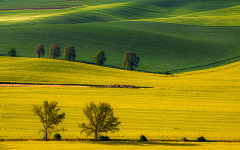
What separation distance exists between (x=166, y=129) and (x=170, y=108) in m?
8.54

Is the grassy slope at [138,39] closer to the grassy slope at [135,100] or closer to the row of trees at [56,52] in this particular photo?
the row of trees at [56,52]

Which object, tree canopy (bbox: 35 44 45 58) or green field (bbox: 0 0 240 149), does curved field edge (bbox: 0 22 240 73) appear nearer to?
green field (bbox: 0 0 240 149)

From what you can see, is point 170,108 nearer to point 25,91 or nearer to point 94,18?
point 25,91

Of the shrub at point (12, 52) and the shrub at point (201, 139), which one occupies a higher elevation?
the shrub at point (12, 52)

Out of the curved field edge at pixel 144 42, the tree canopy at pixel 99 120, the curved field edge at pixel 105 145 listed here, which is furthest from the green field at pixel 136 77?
the tree canopy at pixel 99 120

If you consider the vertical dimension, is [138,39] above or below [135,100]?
above

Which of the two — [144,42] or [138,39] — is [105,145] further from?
[138,39]

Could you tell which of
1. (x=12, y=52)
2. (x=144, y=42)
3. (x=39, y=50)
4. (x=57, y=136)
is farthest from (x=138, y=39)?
(x=57, y=136)

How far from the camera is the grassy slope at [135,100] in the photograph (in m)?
39.6

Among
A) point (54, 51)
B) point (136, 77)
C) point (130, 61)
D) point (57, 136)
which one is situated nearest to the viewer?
point (57, 136)

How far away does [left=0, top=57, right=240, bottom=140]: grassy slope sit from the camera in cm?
3956

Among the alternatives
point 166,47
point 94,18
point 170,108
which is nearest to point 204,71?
point 166,47

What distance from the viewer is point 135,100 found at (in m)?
52.4

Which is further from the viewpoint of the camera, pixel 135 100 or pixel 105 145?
pixel 135 100
